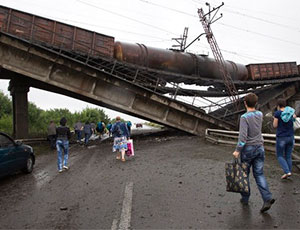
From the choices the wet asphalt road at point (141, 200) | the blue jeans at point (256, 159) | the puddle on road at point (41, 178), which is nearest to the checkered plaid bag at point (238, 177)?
the blue jeans at point (256, 159)

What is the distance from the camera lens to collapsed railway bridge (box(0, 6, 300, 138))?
546 inches

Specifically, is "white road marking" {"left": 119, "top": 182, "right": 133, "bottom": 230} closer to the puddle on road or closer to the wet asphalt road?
the wet asphalt road

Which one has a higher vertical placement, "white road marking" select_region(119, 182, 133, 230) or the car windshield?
the car windshield

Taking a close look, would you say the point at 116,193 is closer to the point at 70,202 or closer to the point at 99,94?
the point at 70,202

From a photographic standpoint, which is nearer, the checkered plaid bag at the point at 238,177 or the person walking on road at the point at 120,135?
the checkered plaid bag at the point at 238,177

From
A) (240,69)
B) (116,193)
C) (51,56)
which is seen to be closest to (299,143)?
(116,193)

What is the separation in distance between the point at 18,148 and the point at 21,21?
9.19 m

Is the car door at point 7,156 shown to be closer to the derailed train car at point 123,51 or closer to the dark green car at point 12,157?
the dark green car at point 12,157

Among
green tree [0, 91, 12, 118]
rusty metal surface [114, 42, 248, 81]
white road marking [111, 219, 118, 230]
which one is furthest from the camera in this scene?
green tree [0, 91, 12, 118]

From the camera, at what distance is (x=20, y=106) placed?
17812 mm

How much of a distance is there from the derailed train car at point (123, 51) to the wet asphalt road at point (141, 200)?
9.34 m

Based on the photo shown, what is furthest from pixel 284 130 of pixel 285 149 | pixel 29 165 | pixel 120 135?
pixel 29 165

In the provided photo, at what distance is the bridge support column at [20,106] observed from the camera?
17.7m

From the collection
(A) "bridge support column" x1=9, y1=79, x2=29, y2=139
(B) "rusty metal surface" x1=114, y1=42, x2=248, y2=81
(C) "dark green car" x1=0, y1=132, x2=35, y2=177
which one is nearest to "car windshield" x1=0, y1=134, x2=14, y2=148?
(C) "dark green car" x1=0, y1=132, x2=35, y2=177
